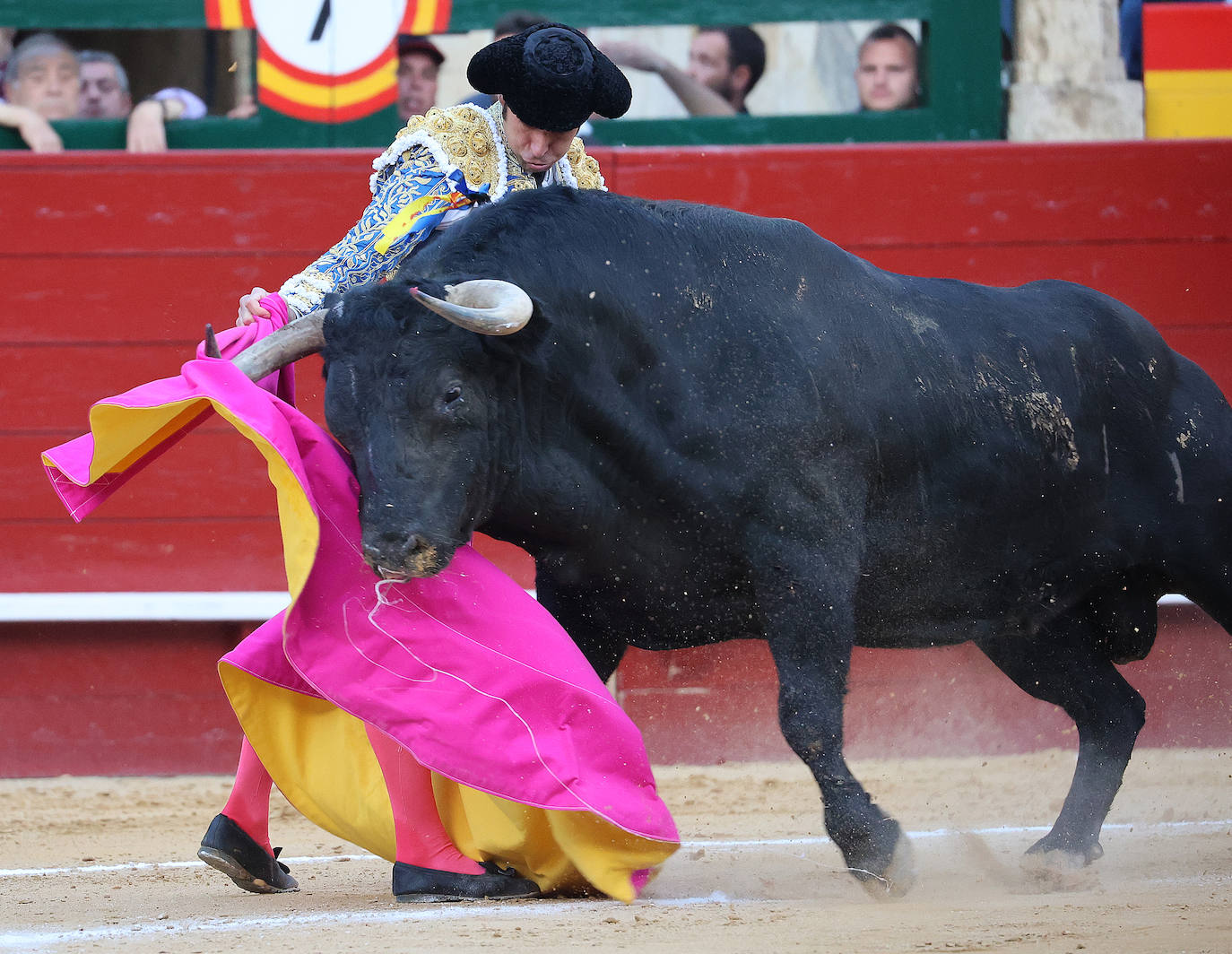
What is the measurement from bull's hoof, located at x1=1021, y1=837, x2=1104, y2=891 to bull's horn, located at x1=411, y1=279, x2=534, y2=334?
1.55 m

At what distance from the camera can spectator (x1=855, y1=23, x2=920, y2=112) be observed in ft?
17.5

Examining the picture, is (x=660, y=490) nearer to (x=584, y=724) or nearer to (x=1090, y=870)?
(x=584, y=724)

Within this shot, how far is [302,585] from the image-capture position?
2.93 meters

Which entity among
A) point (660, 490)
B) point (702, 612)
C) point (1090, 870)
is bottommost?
point (1090, 870)

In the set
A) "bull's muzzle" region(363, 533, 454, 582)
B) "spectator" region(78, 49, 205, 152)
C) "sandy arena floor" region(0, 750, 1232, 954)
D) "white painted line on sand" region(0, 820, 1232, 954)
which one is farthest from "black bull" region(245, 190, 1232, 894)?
"spectator" region(78, 49, 205, 152)

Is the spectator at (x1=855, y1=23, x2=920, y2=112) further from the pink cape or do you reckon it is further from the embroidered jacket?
the pink cape

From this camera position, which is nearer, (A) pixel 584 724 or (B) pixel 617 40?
(A) pixel 584 724

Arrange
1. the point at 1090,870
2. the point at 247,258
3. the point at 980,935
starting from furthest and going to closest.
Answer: the point at 247,258 < the point at 1090,870 < the point at 980,935

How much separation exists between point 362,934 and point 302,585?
1.95 feet

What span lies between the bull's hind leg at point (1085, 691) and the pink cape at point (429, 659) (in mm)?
1188

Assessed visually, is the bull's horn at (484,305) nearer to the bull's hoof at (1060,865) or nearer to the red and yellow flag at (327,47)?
the bull's hoof at (1060,865)

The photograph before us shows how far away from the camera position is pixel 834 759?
3018mm

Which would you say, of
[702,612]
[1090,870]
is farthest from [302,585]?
[1090,870]

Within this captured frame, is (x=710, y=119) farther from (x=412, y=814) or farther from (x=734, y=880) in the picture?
(x=412, y=814)
